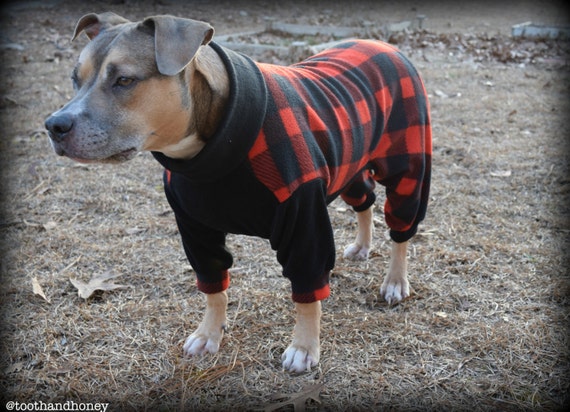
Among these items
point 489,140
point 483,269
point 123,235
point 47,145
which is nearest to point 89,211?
point 123,235

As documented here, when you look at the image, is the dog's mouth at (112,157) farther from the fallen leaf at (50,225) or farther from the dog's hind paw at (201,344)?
the fallen leaf at (50,225)

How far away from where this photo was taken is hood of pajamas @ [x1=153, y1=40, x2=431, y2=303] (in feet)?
7.57

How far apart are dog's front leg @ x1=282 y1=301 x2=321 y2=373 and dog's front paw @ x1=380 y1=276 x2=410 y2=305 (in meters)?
0.67

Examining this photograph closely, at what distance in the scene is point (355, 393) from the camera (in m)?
2.55

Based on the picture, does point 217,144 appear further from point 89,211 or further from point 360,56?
point 89,211

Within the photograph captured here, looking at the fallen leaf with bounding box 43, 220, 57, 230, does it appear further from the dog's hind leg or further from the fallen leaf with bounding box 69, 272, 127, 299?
the dog's hind leg

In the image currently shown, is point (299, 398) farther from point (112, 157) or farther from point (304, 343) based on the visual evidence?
point (112, 157)

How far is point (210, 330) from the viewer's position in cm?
288

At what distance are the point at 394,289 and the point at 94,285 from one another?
1.80 meters

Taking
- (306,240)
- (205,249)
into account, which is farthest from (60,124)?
(306,240)

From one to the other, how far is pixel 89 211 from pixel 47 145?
62.4 inches

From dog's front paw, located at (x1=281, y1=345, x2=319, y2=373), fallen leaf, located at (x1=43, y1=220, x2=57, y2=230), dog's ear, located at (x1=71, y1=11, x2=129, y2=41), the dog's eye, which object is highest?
dog's ear, located at (x1=71, y1=11, x2=129, y2=41)

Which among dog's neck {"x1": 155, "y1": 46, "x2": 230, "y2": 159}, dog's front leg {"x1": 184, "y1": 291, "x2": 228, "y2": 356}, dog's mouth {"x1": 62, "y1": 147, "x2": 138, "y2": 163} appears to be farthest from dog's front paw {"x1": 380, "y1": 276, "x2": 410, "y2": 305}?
dog's mouth {"x1": 62, "y1": 147, "x2": 138, "y2": 163}

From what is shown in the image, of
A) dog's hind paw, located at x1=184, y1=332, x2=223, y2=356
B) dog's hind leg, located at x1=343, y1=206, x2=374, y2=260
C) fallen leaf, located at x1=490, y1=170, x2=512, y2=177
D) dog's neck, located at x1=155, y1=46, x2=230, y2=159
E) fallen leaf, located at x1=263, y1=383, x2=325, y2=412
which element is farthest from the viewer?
fallen leaf, located at x1=490, y1=170, x2=512, y2=177
